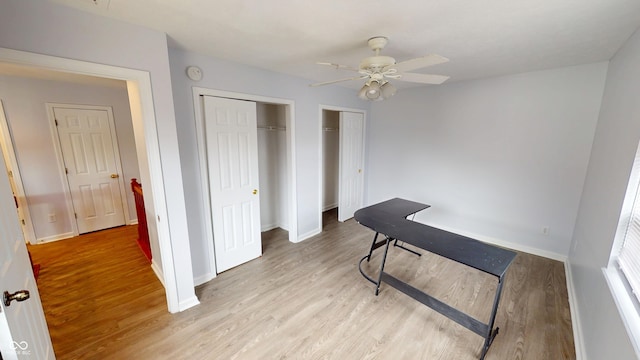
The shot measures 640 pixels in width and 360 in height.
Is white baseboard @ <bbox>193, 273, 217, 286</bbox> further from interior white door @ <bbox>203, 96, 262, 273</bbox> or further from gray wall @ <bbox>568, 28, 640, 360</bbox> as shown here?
gray wall @ <bbox>568, 28, 640, 360</bbox>

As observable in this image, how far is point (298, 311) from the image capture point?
2.25 metres

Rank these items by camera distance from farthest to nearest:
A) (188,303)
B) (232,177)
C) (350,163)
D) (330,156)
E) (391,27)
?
(330,156)
(350,163)
(232,177)
(188,303)
(391,27)

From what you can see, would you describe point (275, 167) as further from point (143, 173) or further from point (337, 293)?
point (337, 293)

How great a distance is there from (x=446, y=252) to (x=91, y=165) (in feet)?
16.9

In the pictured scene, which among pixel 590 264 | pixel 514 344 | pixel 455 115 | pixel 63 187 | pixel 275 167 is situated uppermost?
pixel 455 115

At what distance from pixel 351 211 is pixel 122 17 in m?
3.97

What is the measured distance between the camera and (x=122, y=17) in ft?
5.33

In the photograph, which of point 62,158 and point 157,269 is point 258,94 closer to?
point 157,269

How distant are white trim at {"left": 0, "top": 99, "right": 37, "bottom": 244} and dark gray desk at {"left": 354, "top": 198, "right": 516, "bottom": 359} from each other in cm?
468

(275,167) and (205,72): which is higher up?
(205,72)

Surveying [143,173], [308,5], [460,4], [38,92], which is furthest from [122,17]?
[38,92]

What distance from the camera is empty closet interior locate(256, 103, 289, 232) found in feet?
12.2

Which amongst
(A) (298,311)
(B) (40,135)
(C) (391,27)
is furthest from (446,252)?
(B) (40,135)

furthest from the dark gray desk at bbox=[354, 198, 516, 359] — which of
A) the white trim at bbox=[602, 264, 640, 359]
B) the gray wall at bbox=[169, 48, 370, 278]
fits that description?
the gray wall at bbox=[169, 48, 370, 278]
